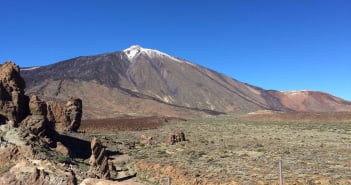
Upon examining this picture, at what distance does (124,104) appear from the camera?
401 feet

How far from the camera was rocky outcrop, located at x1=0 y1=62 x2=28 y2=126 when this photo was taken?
29078mm

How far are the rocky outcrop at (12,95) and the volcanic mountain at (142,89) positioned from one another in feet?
209

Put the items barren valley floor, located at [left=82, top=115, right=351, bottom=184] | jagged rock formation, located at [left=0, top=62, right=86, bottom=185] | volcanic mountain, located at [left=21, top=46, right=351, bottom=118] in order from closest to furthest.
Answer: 1. jagged rock formation, located at [left=0, top=62, right=86, bottom=185]
2. barren valley floor, located at [left=82, top=115, right=351, bottom=184]
3. volcanic mountain, located at [left=21, top=46, right=351, bottom=118]

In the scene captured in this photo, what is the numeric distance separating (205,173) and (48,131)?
12792 mm

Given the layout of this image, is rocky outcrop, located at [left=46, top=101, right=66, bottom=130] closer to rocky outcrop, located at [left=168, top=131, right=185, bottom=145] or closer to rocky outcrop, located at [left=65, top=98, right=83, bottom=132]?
rocky outcrop, located at [left=65, top=98, right=83, bottom=132]

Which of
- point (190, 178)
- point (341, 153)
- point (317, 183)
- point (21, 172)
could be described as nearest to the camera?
point (21, 172)

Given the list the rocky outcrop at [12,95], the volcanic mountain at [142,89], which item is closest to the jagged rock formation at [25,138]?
the rocky outcrop at [12,95]

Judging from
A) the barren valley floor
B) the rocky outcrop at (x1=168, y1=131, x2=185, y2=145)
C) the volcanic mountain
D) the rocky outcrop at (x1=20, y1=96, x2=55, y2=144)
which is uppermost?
the volcanic mountain

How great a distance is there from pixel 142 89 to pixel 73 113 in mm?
121887

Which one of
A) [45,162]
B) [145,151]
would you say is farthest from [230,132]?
[45,162]

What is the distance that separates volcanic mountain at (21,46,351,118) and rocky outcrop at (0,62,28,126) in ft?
209

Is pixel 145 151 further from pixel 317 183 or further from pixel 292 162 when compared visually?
pixel 317 183

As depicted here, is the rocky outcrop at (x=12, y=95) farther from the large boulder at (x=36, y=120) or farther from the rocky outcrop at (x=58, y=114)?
the rocky outcrop at (x=58, y=114)

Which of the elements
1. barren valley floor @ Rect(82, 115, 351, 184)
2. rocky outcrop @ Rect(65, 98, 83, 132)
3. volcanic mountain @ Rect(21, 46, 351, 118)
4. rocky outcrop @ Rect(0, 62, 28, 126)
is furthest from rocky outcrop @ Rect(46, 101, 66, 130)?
volcanic mountain @ Rect(21, 46, 351, 118)
